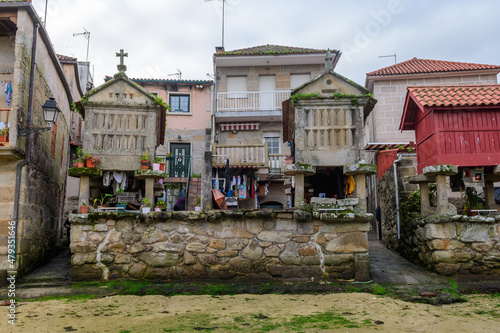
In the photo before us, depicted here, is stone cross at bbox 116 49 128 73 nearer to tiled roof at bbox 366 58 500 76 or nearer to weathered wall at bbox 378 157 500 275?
weathered wall at bbox 378 157 500 275

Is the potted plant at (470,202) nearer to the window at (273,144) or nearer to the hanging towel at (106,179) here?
the hanging towel at (106,179)

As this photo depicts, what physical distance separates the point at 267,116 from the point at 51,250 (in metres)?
10.7

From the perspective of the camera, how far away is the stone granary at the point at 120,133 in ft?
33.1

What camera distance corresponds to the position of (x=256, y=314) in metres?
7.11

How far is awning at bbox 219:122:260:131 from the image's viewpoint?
1939 centimetres

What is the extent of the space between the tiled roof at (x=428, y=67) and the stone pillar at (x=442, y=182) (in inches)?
338

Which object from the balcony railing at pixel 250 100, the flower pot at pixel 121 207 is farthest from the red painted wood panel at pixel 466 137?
the balcony railing at pixel 250 100

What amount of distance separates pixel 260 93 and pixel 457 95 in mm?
10274

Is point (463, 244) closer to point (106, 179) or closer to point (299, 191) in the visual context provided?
point (299, 191)

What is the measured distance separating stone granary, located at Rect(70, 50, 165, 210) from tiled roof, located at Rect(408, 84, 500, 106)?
677 centimetres

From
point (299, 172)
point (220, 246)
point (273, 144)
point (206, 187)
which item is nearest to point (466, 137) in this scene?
point (299, 172)

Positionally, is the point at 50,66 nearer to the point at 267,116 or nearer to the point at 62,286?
the point at 62,286

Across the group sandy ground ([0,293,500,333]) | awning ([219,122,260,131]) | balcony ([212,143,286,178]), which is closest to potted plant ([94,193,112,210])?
sandy ground ([0,293,500,333])

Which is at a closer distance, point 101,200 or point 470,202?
point 101,200
